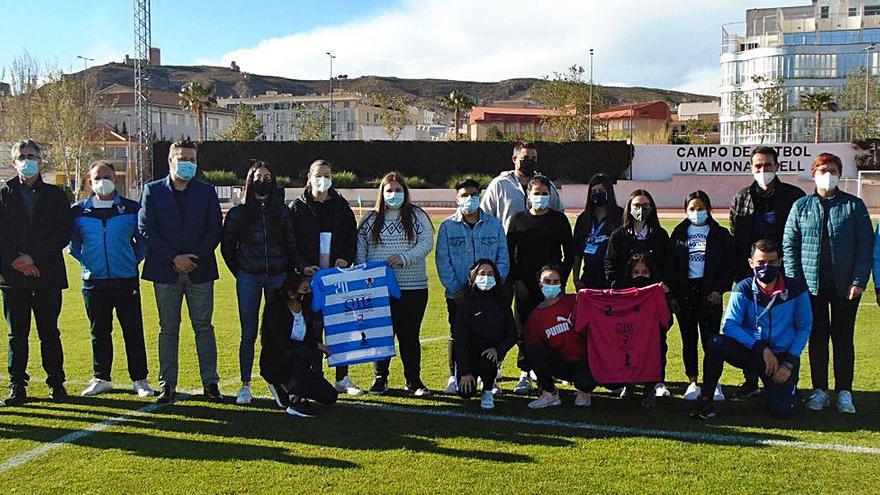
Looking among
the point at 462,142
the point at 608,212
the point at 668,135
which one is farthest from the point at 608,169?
the point at 608,212

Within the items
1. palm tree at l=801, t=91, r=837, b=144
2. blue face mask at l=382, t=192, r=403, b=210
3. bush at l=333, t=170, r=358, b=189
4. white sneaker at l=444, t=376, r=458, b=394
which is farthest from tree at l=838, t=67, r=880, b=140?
blue face mask at l=382, t=192, r=403, b=210

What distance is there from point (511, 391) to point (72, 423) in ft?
11.8

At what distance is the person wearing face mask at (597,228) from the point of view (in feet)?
22.8

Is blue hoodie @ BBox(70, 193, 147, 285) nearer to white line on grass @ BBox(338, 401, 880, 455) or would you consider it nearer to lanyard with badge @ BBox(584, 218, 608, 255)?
white line on grass @ BBox(338, 401, 880, 455)

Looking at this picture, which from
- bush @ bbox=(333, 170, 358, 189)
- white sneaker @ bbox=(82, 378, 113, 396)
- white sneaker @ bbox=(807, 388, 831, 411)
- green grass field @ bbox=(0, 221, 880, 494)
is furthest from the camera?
bush @ bbox=(333, 170, 358, 189)

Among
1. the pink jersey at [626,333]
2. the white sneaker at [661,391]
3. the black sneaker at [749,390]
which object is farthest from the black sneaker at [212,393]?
the black sneaker at [749,390]

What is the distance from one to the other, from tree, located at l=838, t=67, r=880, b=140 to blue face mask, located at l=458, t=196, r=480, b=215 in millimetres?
58597

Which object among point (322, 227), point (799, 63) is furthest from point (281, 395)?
point (799, 63)

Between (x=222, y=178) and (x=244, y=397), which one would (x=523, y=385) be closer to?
(x=244, y=397)

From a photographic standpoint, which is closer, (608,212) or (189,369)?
(608,212)

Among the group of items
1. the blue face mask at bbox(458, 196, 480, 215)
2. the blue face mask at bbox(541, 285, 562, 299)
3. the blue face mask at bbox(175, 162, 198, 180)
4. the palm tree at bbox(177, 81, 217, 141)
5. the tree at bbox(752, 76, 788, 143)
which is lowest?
the blue face mask at bbox(541, 285, 562, 299)

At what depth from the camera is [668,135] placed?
61688 mm

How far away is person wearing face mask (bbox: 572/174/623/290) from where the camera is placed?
6938mm

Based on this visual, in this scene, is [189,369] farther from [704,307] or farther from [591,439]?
[704,307]
